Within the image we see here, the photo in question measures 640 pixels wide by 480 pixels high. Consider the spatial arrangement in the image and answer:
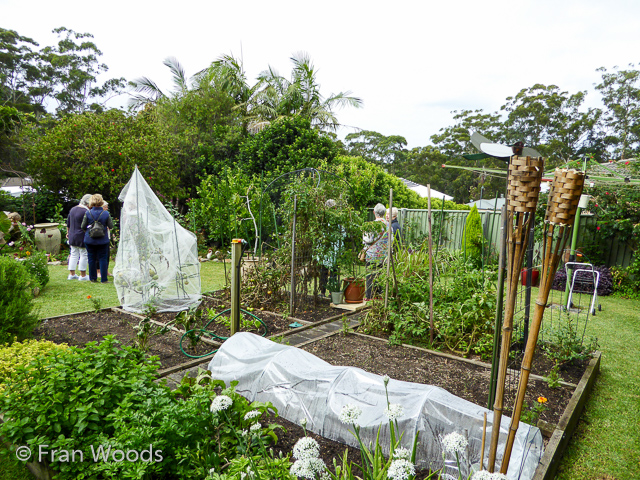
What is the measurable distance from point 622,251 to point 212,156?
1208 centimetres

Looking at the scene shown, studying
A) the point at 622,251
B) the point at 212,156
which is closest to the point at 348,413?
the point at 622,251

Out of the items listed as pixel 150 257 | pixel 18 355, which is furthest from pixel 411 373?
pixel 150 257

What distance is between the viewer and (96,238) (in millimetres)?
6508

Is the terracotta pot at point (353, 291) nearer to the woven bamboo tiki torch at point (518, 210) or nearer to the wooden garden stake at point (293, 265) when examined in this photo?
the wooden garden stake at point (293, 265)

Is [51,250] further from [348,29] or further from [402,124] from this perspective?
[402,124]

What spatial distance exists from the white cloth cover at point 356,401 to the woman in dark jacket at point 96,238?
4784 millimetres

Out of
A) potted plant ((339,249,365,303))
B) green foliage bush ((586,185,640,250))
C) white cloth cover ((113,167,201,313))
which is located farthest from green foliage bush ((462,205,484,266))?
white cloth cover ((113,167,201,313))

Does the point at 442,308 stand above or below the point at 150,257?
below

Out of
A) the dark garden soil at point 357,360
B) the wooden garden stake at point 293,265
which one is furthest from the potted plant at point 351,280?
the dark garden soil at point 357,360

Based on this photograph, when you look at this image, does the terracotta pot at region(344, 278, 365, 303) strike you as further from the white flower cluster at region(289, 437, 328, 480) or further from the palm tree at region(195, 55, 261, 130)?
the palm tree at region(195, 55, 261, 130)

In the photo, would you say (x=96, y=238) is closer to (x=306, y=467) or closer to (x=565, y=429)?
(x=306, y=467)

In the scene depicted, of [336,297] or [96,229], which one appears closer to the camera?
[336,297]

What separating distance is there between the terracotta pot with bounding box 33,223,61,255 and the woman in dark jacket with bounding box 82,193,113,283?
11.1 feet

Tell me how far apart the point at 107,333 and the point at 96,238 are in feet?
9.48
